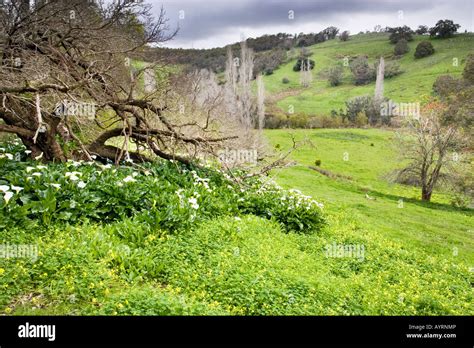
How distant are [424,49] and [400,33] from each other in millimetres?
727

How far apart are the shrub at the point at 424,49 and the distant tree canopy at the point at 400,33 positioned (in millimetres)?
355

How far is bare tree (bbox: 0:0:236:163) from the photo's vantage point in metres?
7.68

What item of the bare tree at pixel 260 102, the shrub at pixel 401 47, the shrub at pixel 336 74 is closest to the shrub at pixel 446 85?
the shrub at pixel 401 47

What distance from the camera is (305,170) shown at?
10422 millimetres

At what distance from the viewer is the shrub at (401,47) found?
710cm

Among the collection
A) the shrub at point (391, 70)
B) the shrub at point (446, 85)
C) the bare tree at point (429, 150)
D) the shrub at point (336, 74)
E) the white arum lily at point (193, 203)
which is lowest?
the white arum lily at point (193, 203)

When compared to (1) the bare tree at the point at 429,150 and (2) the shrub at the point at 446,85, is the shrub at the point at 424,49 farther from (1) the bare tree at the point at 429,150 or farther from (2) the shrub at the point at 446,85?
(1) the bare tree at the point at 429,150

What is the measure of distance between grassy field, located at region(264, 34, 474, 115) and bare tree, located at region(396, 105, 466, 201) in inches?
166

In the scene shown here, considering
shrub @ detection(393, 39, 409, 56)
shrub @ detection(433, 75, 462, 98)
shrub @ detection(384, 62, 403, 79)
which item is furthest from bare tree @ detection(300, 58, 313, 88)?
shrub @ detection(433, 75, 462, 98)

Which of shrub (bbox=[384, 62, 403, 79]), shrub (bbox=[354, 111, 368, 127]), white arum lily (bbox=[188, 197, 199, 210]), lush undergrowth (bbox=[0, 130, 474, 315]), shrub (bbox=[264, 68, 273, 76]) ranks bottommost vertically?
lush undergrowth (bbox=[0, 130, 474, 315])

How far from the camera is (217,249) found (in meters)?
5.60

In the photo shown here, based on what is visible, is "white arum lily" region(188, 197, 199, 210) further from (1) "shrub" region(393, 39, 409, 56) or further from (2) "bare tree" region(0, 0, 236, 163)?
(1) "shrub" region(393, 39, 409, 56)

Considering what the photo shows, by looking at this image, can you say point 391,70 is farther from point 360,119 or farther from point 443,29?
point 443,29
